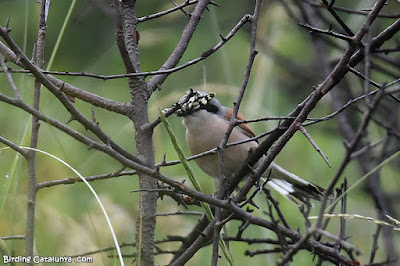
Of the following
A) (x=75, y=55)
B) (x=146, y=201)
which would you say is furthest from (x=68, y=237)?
(x=75, y=55)

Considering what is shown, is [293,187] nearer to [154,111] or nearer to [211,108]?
[211,108]

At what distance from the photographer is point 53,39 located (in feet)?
15.2

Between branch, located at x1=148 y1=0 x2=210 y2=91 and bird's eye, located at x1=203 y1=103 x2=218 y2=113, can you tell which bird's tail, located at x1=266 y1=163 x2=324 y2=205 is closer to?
bird's eye, located at x1=203 y1=103 x2=218 y2=113

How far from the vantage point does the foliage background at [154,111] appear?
2.28 meters

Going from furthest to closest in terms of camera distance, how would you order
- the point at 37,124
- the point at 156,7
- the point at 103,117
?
1. the point at 156,7
2. the point at 103,117
3. the point at 37,124

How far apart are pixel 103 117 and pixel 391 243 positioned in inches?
81.7

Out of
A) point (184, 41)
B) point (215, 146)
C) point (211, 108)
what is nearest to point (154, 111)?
point (184, 41)

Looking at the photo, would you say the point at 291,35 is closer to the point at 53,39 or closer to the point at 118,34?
the point at 53,39

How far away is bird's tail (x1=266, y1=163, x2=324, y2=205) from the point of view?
9.78 ft

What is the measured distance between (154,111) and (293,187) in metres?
1.08

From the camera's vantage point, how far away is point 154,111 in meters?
2.36

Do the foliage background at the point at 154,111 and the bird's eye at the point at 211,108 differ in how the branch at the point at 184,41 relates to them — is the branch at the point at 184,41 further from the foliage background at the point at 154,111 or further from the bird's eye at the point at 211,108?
the bird's eye at the point at 211,108

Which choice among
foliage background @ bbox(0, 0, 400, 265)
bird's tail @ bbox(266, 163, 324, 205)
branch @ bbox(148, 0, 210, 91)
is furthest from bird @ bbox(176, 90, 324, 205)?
branch @ bbox(148, 0, 210, 91)

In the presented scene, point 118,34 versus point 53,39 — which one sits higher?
point 53,39
